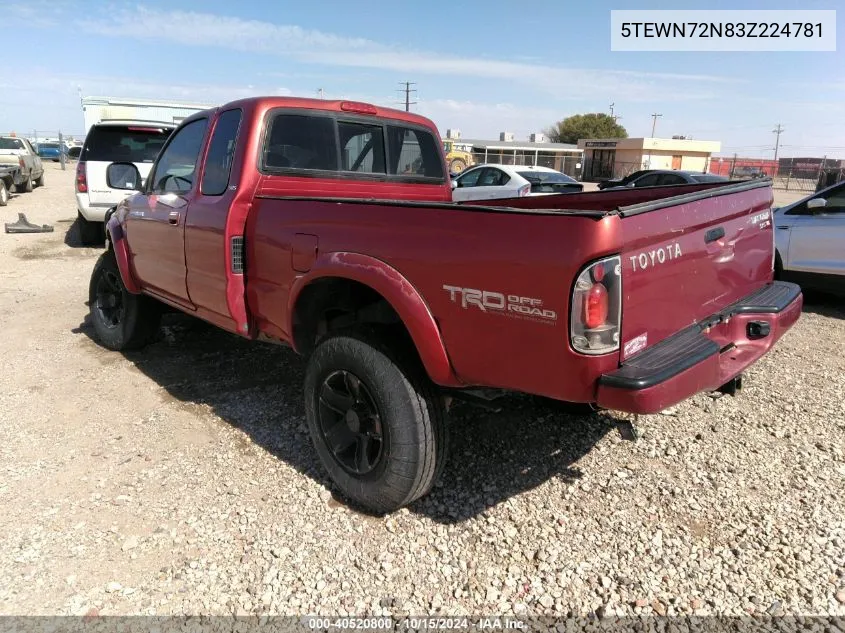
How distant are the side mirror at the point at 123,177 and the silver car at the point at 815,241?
649cm

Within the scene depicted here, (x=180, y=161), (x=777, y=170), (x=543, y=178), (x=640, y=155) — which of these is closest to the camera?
(x=180, y=161)

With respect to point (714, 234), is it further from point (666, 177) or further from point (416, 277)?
point (666, 177)

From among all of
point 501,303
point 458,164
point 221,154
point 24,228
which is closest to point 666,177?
point 221,154

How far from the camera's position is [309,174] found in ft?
12.2

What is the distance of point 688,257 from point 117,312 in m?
4.75

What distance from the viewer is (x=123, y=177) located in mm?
4594

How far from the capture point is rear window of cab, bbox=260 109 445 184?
11.8ft

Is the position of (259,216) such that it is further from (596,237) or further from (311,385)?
(596,237)

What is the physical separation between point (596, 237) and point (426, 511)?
1.67m

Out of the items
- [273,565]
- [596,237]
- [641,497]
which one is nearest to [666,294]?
[596,237]

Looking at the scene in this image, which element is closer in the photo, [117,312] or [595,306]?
[595,306]

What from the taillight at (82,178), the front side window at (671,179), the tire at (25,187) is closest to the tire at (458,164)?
the tire at (25,187)

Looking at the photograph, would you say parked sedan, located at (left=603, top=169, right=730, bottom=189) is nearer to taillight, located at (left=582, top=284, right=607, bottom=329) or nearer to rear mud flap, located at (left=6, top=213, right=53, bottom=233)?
taillight, located at (left=582, top=284, right=607, bottom=329)

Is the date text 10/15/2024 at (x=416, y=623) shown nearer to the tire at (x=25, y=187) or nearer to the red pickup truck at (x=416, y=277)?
the red pickup truck at (x=416, y=277)
